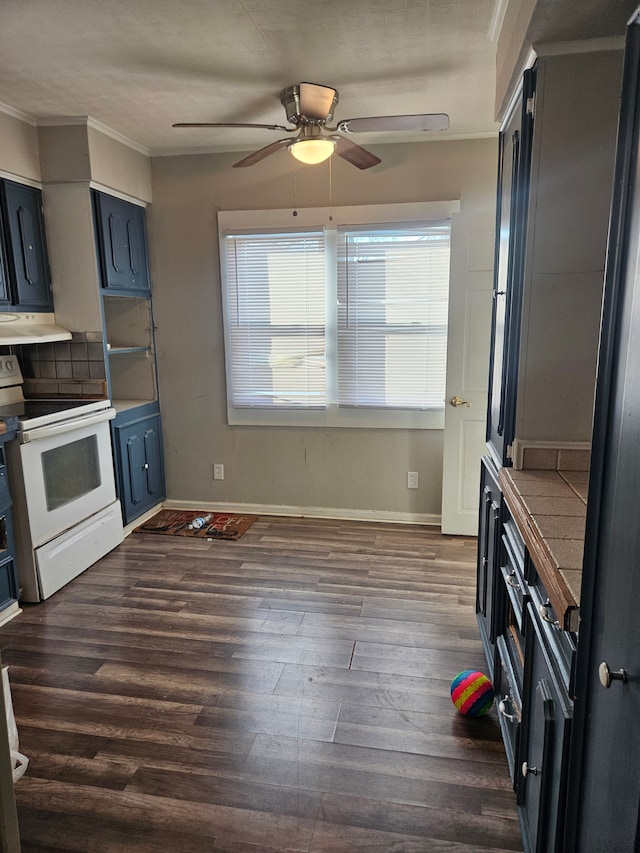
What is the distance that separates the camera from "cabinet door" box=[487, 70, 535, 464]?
1.87 meters

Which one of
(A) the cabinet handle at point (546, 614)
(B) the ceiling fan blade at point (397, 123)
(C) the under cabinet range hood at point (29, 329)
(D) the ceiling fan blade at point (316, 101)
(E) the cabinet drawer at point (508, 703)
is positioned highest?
(D) the ceiling fan blade at point (316, 101)

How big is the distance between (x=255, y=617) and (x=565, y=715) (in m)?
1.98

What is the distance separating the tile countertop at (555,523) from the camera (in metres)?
1.12

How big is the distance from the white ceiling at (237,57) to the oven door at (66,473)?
1.78m

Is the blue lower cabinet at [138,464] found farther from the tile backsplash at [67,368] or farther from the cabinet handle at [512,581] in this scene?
the cabinet handle at [512,581]

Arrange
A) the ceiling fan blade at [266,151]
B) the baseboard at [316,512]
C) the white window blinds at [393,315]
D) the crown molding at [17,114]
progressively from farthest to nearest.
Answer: the baseboard at [316,512] → the white window blinds at [393,315] → the crown molding at [17,114] → the ceiling fan blade at [266,151]

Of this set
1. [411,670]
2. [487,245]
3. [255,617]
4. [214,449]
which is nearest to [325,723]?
[411,670]

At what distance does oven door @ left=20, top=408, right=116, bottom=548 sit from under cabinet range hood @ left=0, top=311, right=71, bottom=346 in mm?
525

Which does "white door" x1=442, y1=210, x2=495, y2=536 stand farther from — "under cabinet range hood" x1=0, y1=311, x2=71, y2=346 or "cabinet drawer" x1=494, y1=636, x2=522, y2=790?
"under cabinet range hood" x1=0, y1=311, x2=71, y2=346

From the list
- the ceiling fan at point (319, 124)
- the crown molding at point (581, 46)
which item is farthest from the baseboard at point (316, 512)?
the crown molding at point (581, 46)

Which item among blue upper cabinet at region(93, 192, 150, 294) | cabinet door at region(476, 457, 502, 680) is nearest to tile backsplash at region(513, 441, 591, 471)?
cabinet door at region(476, 457, 502, 680)

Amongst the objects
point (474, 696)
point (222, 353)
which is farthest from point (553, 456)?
point (222, 353)

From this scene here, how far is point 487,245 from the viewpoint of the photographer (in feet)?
11.4

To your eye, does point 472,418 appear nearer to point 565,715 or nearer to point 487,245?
point 487,245
